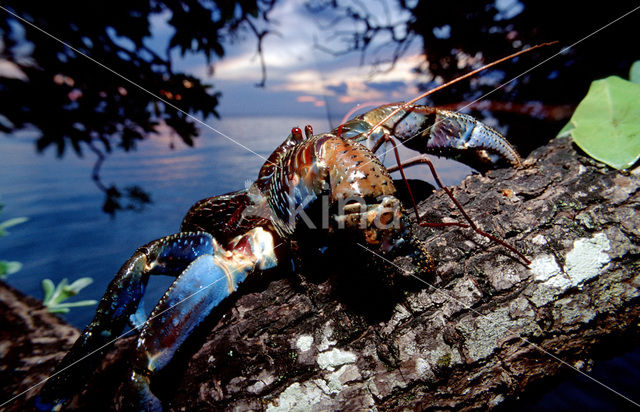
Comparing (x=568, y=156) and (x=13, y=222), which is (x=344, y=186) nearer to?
(x=568, y=156)

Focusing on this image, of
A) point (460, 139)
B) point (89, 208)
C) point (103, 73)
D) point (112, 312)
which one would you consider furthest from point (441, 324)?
point (89, 208)

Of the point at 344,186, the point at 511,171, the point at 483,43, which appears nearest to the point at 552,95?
the point at 483,43

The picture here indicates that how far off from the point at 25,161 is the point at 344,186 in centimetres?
294

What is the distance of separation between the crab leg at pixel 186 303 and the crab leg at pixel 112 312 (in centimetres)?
17

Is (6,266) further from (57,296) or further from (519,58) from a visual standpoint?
(519,58)

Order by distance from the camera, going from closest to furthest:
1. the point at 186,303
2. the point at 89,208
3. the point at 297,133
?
the point at 186,303, the point at 297,133, the point at 89,208

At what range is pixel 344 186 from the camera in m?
0.68

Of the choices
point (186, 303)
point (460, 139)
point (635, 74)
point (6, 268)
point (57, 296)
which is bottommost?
point (57, 296)

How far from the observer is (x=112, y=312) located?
1.00 metres

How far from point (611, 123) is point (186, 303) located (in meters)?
2.13

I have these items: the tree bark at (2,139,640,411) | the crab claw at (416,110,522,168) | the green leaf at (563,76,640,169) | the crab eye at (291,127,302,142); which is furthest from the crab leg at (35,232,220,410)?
the green leaf at (563,76,640,169)

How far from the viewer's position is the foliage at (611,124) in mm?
1118

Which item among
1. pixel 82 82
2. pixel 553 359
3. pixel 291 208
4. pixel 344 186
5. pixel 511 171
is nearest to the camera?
pixel 344 186

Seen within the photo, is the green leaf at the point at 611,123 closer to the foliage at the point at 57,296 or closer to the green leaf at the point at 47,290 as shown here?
the foliage at the point at 57,296
